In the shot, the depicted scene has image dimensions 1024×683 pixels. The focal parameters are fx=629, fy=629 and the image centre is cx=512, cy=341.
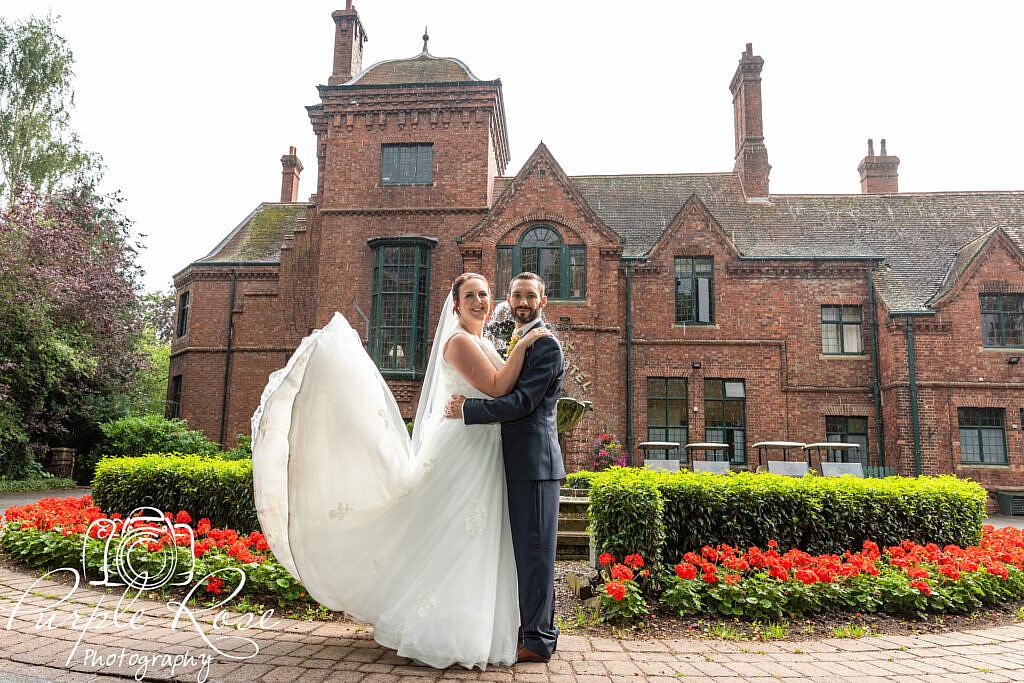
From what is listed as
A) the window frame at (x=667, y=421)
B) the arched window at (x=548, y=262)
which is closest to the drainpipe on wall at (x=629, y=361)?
the window frame at (x=667, y=421)

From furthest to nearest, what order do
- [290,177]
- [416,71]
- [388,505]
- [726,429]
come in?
1. [290,177]
2. [416,71]
3. [726,429]
4. [388,505]

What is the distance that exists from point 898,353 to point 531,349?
18.2m

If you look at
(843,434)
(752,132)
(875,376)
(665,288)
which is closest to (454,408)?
(665,288)

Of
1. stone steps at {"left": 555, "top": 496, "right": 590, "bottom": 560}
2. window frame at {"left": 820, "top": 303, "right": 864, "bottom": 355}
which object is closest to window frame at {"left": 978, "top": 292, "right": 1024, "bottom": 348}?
window frame at {"left": 820, "top": 303, "right": 864, "bottom": 355}

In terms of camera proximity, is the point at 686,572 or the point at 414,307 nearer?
the point at 686,572

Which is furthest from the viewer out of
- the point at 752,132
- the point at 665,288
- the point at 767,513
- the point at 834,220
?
the point at 752,132

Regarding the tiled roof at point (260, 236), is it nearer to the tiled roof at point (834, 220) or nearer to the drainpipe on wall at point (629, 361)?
the tiled roof at point (834, 220)

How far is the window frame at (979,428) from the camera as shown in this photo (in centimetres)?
1780

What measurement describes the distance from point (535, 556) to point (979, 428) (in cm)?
1947

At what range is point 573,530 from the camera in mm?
8461

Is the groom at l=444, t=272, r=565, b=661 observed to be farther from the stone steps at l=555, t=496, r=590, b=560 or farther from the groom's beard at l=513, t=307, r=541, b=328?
the stone steps at l=555, t=496, r=590, b=560

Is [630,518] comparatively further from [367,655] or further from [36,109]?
[36,109]

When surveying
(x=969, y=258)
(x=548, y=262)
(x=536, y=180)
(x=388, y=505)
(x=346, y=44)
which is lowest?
(x=388, y=505)

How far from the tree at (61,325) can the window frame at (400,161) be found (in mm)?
9303
